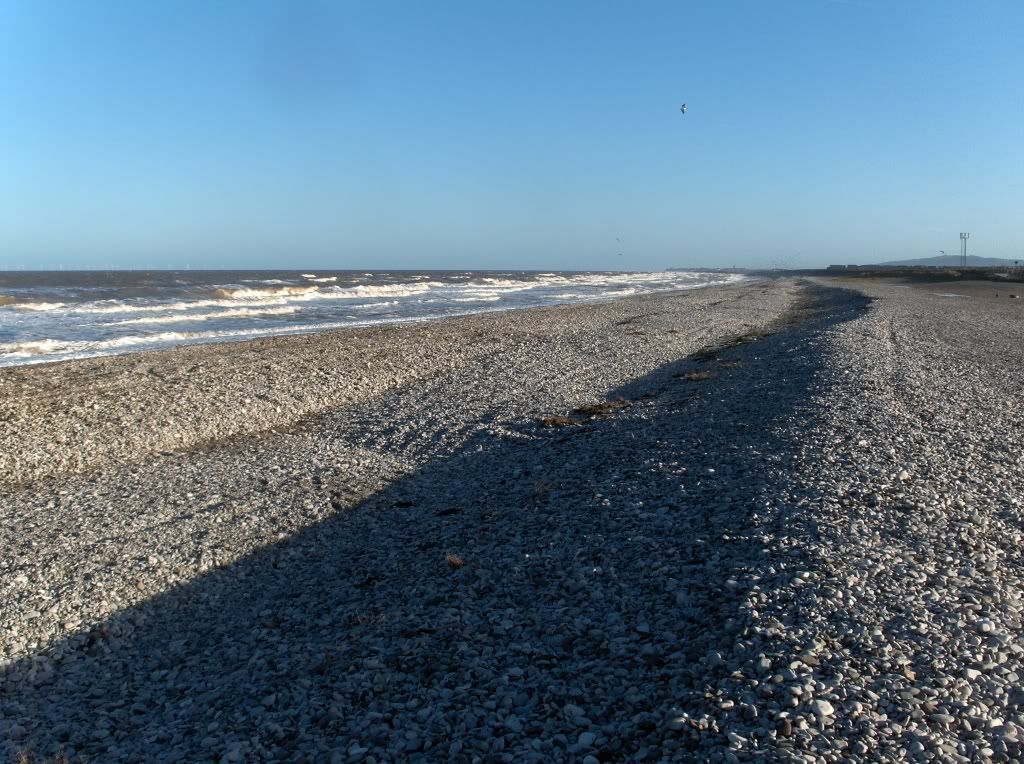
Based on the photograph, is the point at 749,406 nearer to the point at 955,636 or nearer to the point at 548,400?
the point at 548,400

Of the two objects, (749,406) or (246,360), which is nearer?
(749,406)

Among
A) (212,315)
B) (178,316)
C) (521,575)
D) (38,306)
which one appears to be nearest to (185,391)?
(521,575)

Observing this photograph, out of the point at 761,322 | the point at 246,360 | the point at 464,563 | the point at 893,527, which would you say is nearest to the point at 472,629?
the point at 464,563

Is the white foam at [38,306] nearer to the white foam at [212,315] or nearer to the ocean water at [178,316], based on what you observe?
the ocean water at [178,316]

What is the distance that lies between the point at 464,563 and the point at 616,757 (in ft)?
12.1

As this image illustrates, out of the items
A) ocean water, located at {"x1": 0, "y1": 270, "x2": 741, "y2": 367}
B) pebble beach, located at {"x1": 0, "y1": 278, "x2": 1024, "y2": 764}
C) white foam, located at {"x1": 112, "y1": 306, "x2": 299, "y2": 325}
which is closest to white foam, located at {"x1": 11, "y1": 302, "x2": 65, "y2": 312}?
ocean water, located at {"x1": 0, "y1": 270, "x2": 741, "y2": 367}

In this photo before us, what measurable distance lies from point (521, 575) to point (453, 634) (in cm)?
122

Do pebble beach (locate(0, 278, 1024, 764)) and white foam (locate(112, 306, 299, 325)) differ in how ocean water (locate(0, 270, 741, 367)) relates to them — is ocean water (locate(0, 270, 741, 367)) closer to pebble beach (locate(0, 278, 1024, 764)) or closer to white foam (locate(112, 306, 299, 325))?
white foam (locate(112, 306, 299, 325))

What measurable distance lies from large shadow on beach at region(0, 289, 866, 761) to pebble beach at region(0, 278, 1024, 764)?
0.10 feet

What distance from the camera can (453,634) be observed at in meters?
6.45

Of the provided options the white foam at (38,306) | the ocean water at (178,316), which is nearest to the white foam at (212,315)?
the ocean water at (178,316)

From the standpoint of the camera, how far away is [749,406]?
14.2 metres

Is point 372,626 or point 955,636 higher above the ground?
point 955,636

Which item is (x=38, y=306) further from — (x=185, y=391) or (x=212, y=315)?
(x=185, y=391)
